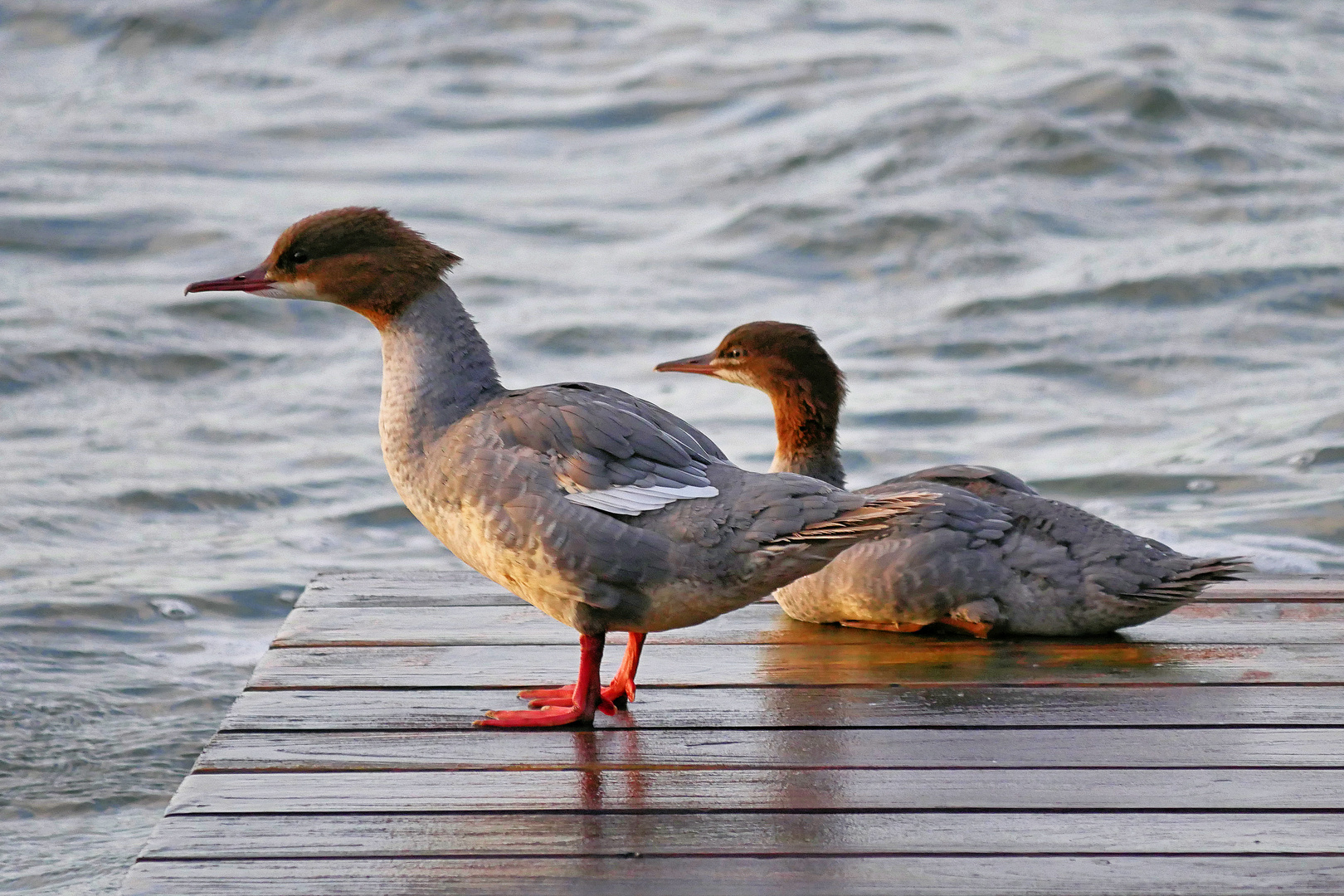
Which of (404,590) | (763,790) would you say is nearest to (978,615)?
(763,790)

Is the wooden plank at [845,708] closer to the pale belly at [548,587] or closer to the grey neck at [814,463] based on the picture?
the pale belly at [548,587]

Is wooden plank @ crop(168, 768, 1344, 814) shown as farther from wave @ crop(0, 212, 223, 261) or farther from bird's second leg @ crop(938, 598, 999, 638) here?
wave @ crop(0, 212, 223, 261)

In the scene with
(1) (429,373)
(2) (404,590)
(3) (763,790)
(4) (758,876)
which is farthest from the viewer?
(2) (404,590)

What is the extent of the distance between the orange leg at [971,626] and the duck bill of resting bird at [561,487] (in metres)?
0.80

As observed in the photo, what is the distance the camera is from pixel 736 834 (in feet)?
9.12

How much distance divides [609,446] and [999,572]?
115cm

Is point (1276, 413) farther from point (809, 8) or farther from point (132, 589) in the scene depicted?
point (809, 8)

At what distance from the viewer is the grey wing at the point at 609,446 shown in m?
3.21

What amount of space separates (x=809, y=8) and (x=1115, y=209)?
5216 mm

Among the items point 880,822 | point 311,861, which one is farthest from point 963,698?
point 311,861

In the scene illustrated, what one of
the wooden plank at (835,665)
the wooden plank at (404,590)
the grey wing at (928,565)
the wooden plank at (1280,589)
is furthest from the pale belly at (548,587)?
the wooden plank at (1280,589)

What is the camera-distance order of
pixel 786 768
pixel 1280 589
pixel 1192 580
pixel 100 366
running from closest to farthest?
pixel 786 768
pixel 1192 580
pixel 1280 589
pixel 100 366

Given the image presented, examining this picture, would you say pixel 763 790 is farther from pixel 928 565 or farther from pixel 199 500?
pixel 199 500

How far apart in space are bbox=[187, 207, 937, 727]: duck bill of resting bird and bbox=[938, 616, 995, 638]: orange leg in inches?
31.4
